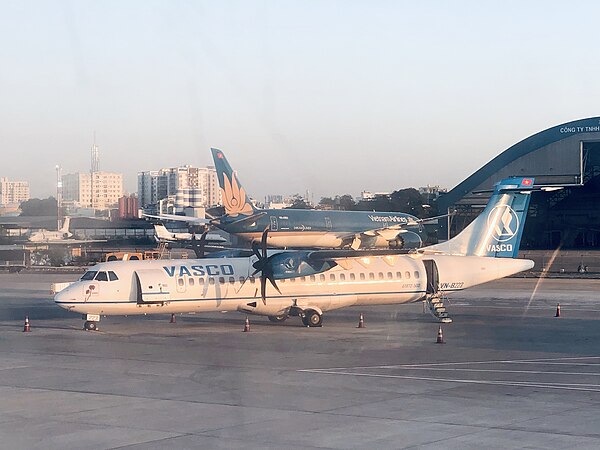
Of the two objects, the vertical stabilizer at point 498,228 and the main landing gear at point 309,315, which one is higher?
the vertical stabilizer at point 498,228

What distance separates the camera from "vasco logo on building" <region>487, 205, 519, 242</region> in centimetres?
3691

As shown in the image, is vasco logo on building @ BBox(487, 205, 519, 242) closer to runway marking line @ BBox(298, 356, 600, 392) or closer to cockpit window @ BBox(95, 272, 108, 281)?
runway marking line @ BBox(298, 356, 600, 392)

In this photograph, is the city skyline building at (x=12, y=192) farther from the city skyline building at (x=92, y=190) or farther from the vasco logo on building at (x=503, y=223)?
the vasco logo on building at (x=503, y=223)

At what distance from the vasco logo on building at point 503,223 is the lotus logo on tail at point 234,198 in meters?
20.3

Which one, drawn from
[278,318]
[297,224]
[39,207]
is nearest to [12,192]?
[39,207]

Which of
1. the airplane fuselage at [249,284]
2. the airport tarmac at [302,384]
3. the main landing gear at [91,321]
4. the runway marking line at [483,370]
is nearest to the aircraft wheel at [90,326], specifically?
the main landing gear at [91,321]

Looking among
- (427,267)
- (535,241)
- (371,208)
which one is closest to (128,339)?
(427,267)

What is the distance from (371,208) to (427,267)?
4621cm

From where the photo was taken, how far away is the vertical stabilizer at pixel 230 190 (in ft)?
169

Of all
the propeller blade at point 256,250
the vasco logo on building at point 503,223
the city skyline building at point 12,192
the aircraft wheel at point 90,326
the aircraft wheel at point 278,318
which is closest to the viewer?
the aircraft wheel at point 90,326

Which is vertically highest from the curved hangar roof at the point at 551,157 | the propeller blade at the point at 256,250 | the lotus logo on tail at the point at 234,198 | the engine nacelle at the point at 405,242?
the curved hangar roof at the point at 551,157

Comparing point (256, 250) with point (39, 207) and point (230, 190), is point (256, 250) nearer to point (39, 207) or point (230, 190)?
point (230, 190)

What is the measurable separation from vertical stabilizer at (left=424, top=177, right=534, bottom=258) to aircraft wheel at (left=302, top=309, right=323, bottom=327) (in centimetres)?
607

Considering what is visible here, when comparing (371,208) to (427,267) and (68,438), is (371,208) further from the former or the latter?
(68,438)
